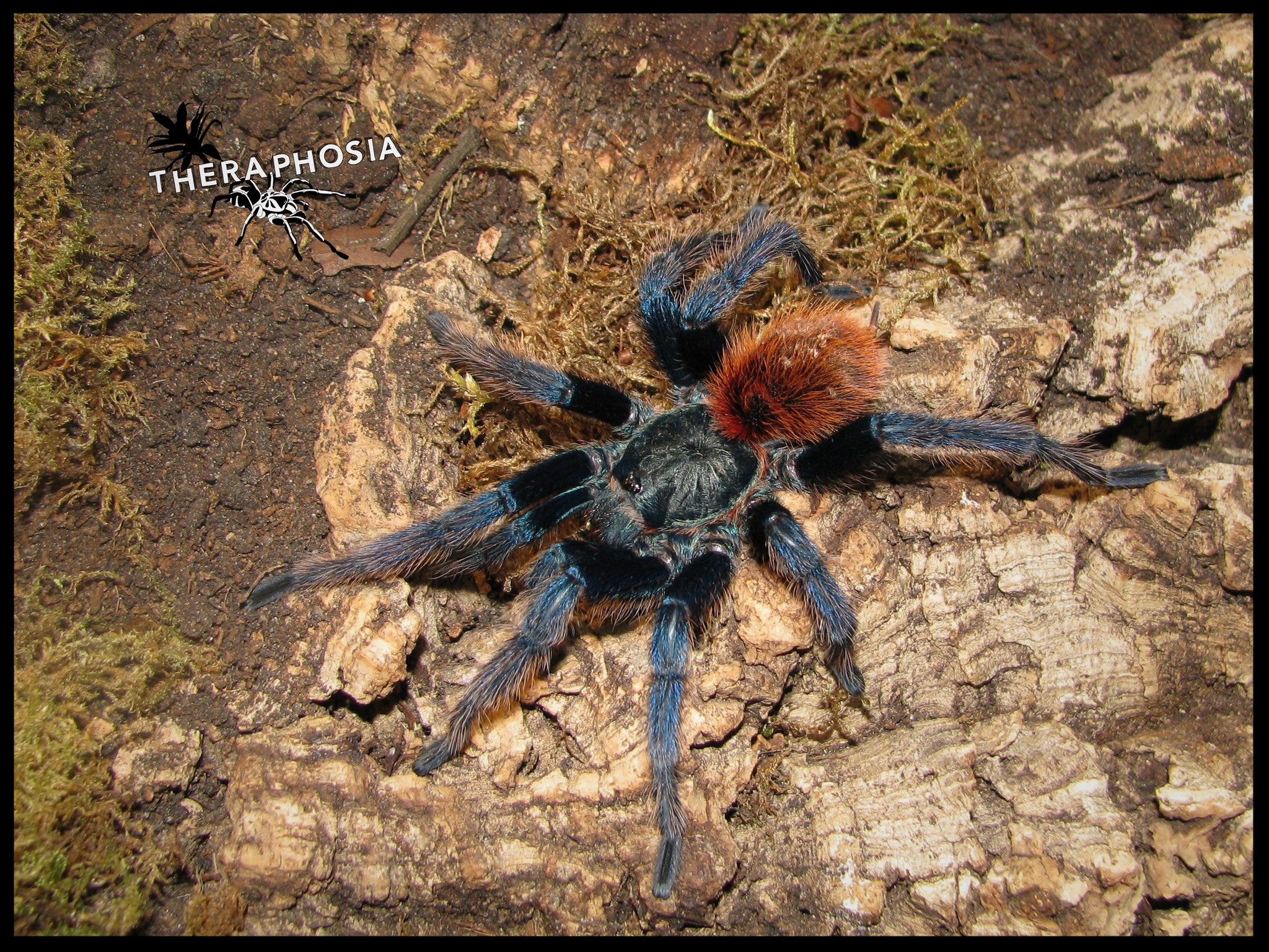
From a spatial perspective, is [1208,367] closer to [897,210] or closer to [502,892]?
[897,210]

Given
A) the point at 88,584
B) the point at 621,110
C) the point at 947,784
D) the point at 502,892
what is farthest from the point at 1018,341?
the point at 88,584

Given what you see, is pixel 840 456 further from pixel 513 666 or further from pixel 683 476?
pixel 513 666

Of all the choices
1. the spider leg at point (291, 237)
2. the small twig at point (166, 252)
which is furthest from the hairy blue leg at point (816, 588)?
the small twig at point (166, 252)

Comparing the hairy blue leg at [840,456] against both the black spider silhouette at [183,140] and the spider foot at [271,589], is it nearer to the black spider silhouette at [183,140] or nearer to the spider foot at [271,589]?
the spider foot at [271,589]

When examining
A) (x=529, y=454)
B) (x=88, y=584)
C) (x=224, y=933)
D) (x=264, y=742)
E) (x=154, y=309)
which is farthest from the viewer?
(x=529, y=454)

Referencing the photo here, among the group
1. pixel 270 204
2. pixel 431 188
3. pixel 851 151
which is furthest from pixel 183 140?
pixel 851 151

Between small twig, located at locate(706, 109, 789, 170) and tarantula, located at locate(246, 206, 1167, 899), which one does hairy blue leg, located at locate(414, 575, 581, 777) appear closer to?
tarantula, located at locate(246, 206, 1167, 899)

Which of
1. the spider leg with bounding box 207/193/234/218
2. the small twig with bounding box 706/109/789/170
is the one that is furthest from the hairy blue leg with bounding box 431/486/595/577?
the small twig with bounding box 706/109/789/170
